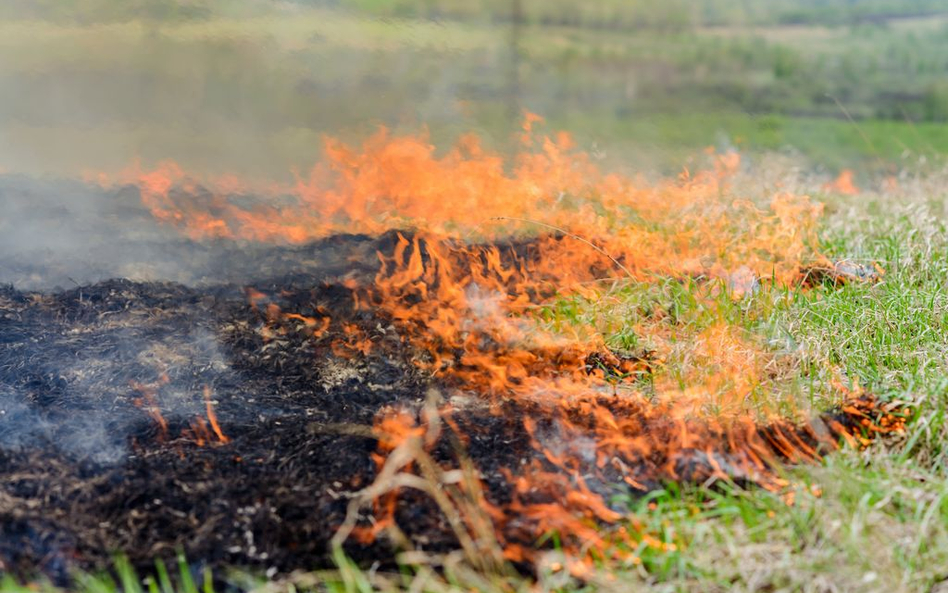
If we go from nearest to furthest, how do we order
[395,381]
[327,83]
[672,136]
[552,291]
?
[395,381] < [552,291] < [327,83] < [672,136]

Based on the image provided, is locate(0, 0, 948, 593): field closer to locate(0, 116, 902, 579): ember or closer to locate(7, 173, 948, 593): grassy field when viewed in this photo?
locate(7, 173, 948, 593): grassy field

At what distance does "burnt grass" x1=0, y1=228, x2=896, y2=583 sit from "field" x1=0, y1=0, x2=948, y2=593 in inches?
6.9

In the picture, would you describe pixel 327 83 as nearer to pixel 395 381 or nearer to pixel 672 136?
pixel 395 381


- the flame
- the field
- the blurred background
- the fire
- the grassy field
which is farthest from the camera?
the flame

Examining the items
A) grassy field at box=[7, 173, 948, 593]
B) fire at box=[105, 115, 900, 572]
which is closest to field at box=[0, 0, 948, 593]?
grassy field at box=[7, 173, 948, 593]

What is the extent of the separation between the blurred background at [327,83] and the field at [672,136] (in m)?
0.02

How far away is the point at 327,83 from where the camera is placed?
6.24 m

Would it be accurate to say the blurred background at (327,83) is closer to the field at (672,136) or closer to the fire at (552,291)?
the field at (672,136)

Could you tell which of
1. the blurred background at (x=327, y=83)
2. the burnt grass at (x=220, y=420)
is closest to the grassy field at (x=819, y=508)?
the burnt grass at (x=220, y=420)

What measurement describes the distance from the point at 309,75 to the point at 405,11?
2.88 feet

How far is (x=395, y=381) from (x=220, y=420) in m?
0.84

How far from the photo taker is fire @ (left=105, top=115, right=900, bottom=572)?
293 centimetres

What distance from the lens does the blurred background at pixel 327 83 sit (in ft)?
19.1

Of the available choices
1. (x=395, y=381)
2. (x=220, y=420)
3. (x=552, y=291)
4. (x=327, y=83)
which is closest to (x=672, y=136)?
(x=327, y=83)
